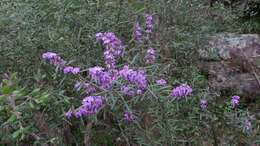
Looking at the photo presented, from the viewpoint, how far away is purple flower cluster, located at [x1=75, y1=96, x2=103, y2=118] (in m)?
2.56

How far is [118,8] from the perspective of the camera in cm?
386

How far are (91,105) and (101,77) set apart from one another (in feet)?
0.57

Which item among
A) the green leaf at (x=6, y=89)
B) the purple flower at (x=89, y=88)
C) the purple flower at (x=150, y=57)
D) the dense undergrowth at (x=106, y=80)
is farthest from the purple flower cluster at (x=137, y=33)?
the green leaf at (x=6, y=89)

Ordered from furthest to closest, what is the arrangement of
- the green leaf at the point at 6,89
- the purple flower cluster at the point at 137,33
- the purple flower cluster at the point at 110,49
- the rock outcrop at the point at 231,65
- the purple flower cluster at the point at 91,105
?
the rock outcrop at the point at 231,65
the purple flower cluster at the point at 137,33
the purple flower cluster at the point at 110,49
the purple flower cluster at the point at 91,105
the green leaf at the point at 6,89

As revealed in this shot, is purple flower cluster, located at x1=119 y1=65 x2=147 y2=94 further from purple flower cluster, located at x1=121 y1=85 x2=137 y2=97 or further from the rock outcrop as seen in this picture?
the rock outcrop

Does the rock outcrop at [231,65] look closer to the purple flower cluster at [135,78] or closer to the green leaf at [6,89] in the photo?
the purple flower cluster at [135,78]

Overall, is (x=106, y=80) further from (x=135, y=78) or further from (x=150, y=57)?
(x=150, y=57)

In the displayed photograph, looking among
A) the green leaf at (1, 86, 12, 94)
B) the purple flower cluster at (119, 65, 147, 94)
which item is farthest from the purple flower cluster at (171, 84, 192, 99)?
the green leaf at (1, 86, 12, 94)

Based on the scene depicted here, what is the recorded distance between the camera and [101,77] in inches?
104

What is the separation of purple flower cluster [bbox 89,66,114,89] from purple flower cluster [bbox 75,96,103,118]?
0.09 metres

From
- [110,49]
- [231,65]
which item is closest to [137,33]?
[110,49]

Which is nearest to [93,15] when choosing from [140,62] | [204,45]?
[140,62]

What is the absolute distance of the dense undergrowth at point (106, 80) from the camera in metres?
2.68

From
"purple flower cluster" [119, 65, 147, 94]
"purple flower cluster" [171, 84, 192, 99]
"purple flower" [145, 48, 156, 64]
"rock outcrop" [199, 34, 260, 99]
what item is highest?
"purple flower cluster" [119, 65, 147, 94]
